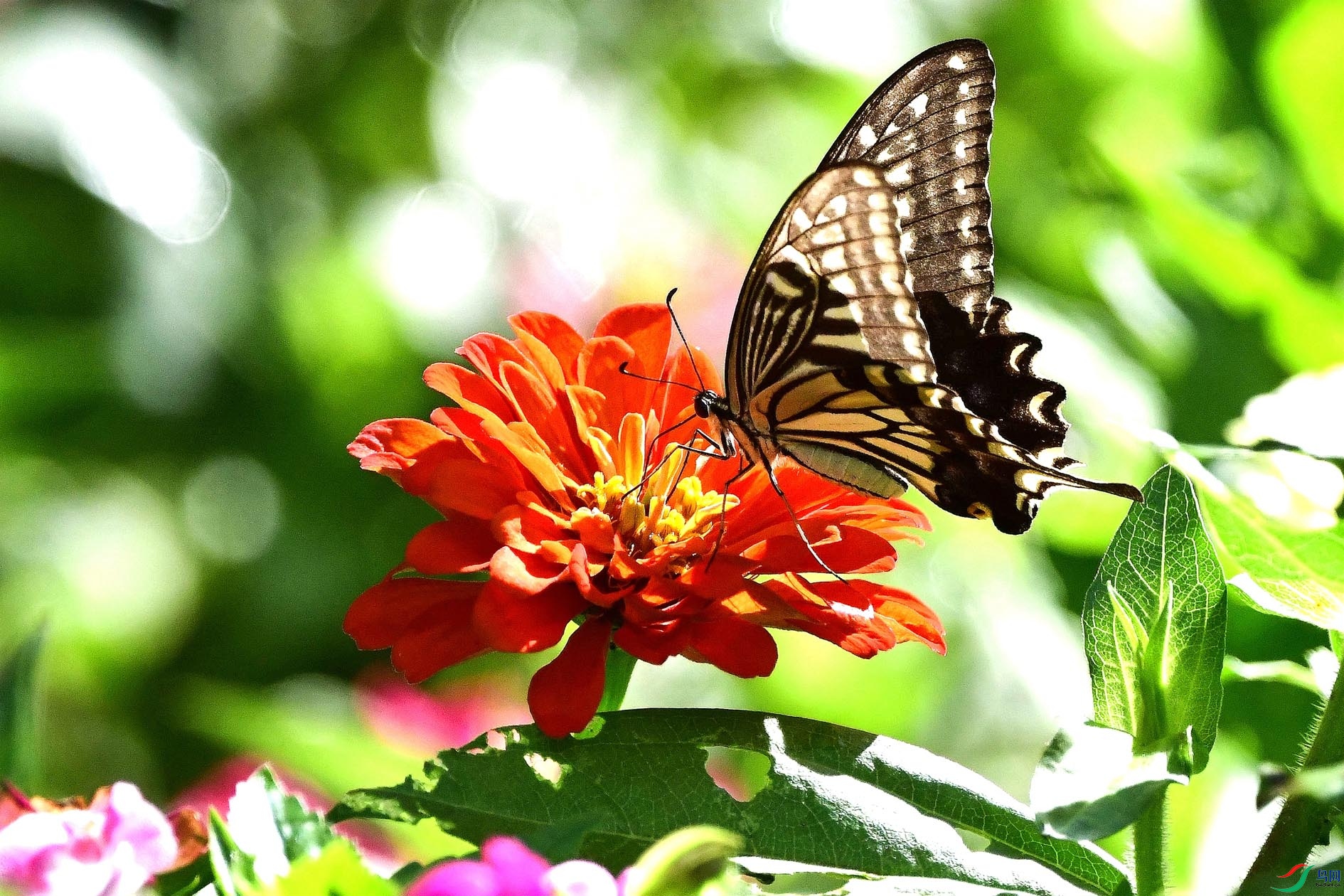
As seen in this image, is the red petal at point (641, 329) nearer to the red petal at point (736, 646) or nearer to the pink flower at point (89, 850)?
the red petal at point (736, 646)

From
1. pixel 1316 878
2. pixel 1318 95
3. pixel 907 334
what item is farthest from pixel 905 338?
pixel 1318 95

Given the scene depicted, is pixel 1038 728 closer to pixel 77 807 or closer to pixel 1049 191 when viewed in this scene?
pixel 1049 191

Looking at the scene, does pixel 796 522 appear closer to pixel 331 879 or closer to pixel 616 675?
pixel 616 675

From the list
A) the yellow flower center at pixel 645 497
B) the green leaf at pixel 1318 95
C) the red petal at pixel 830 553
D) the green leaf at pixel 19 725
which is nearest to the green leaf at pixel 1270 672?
the red petal at pixel 830 553

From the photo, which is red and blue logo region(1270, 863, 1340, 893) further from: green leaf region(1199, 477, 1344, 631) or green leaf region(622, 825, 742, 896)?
green leaf region(622, 825, 742, 896)

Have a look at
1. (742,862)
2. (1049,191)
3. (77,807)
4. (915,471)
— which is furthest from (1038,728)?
(77,807)

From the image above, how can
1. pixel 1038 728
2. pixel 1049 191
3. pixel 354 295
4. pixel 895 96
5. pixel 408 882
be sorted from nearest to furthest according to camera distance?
pixel 408 882 < pixel 895 96 < pixel 1038 728 < pixel 1049 191 < pixel 354 295
